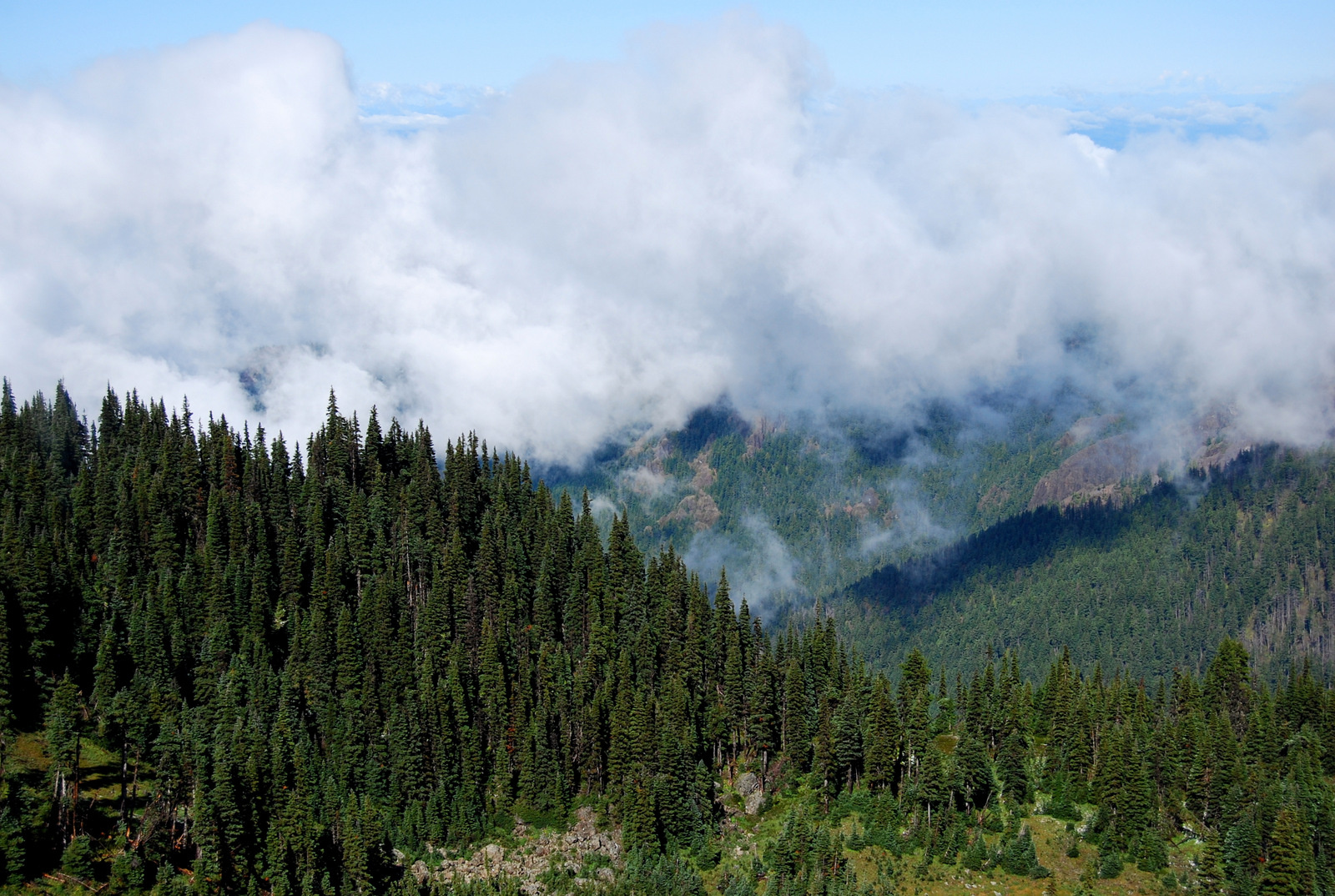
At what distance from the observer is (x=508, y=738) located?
174 metres

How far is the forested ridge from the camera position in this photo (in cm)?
13962

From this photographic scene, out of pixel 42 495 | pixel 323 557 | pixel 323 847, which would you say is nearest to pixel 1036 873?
pixel 323 847

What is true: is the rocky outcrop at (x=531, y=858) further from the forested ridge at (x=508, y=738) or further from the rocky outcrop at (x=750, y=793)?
the rocky outcrop at (x=750, y=793)

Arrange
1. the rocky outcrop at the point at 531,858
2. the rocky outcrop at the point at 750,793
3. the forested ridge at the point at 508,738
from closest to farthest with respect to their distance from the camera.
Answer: the forested ridge at the point at 508,738 < the rocky outcrop at the point at 531,858 < the rocky outcrop at the point at 750,793

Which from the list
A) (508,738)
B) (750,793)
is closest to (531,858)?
(508,738)

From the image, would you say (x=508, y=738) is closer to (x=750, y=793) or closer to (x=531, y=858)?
(x=531, y=858)

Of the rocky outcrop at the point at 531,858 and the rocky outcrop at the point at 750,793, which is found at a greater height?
the rocky outcrop at the point at 750,793

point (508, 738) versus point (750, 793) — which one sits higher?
point (508, 738)

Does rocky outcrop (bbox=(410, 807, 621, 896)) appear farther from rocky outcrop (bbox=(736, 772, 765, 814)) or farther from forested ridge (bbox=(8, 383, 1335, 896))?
rocky outcrop (bbox=(736, 772, 765, 814))

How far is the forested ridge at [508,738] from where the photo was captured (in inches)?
5497

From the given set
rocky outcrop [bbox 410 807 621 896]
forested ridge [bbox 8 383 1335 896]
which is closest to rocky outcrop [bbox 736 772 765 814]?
forested ridge [bbox 8 383 1335 896]

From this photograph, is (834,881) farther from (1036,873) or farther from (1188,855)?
(1188,855)

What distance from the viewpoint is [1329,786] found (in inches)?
6624

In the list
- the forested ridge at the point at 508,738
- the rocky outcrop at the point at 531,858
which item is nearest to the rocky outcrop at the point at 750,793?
the forested ridge at the point at 508,738
